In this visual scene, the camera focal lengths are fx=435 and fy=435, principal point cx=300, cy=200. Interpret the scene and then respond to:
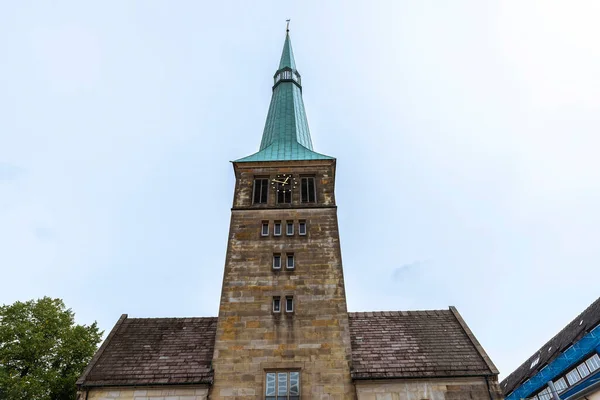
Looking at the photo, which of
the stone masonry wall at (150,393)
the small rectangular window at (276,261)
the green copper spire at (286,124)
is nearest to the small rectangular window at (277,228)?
the small rectangular window at (276,261)

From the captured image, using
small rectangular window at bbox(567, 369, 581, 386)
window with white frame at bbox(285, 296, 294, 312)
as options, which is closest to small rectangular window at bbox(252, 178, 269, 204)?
window with white frame at bbox(285, 296, 294, 312)

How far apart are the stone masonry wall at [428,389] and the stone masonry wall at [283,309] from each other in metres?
0.99

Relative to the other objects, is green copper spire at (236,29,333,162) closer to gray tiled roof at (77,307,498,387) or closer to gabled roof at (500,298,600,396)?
gray tiled roof at (77,307,498,387)

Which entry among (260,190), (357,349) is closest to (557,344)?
(357,349)

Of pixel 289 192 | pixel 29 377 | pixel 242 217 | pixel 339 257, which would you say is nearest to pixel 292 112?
pixel 289 192

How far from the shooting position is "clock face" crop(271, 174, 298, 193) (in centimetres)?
A: 2973

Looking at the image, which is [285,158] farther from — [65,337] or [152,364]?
[65,337]

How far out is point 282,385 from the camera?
2114 cm

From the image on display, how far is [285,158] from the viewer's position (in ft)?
104

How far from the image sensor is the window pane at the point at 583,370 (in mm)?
35562

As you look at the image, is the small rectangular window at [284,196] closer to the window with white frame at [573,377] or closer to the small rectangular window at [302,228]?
the small rectangular window at [302,228]

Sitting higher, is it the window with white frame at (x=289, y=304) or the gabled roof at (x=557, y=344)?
the gabled roof at (x=557, y=344)

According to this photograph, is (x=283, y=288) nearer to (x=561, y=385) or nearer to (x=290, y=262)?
(x=290, y=262)

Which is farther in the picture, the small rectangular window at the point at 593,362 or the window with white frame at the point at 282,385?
the small rectangular window at the point at 593,362
